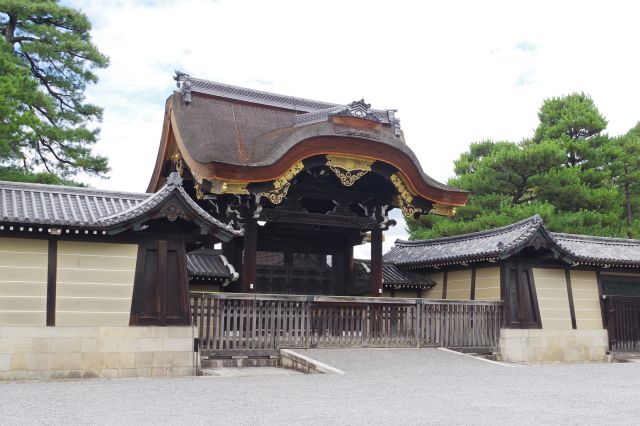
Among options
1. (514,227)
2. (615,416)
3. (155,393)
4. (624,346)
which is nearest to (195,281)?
(155,393)

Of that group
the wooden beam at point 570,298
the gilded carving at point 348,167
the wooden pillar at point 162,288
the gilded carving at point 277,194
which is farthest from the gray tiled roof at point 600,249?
the wooden pillar at point 162,288

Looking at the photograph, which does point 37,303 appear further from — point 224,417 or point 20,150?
point 20,150

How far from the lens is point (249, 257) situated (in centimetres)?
1716

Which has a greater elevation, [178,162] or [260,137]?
[260,137]

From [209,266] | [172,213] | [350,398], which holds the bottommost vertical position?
[350,398]

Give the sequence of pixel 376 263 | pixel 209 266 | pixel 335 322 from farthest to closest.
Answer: pixel 376 263 → pixel 209 266 → pixel 335 322

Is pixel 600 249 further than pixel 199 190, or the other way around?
pixel 600 249

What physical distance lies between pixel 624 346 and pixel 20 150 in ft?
61.3

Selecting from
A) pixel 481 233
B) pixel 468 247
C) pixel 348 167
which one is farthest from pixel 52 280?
pixel 481 233

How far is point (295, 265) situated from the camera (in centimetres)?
1983

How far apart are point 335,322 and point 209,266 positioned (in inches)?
141

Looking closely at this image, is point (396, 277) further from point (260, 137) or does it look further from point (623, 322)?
point (623, 322)

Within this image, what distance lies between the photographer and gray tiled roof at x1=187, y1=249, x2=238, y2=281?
17250 mm

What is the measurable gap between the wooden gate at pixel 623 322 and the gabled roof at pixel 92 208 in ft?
38.6
